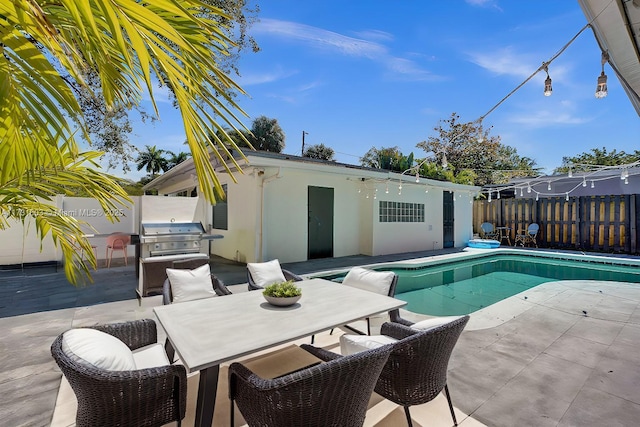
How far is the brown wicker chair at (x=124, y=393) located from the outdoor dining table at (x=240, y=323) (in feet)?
0.42

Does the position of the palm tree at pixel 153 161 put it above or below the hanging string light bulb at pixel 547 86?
above

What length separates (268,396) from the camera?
136 cm

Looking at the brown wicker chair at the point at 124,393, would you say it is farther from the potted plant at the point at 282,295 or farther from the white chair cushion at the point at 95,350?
the potted plant at the point at 282,295

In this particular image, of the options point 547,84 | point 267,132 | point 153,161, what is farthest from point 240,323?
point 153,161

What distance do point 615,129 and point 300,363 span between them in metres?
29.1

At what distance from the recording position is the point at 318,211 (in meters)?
9.23

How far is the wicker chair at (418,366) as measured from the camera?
1759mm

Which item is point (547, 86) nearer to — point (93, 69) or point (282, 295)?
point (282, 295)

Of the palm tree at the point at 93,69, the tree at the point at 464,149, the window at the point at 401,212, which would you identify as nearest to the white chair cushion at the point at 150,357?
the palm tree at the point at 93,69

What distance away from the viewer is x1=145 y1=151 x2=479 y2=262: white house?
25.6 ft

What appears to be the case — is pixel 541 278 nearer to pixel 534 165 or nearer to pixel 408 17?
pixel 408 17

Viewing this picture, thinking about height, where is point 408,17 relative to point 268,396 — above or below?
above

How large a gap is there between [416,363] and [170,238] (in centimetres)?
519

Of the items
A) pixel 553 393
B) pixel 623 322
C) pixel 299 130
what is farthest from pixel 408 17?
pixel 299 130
